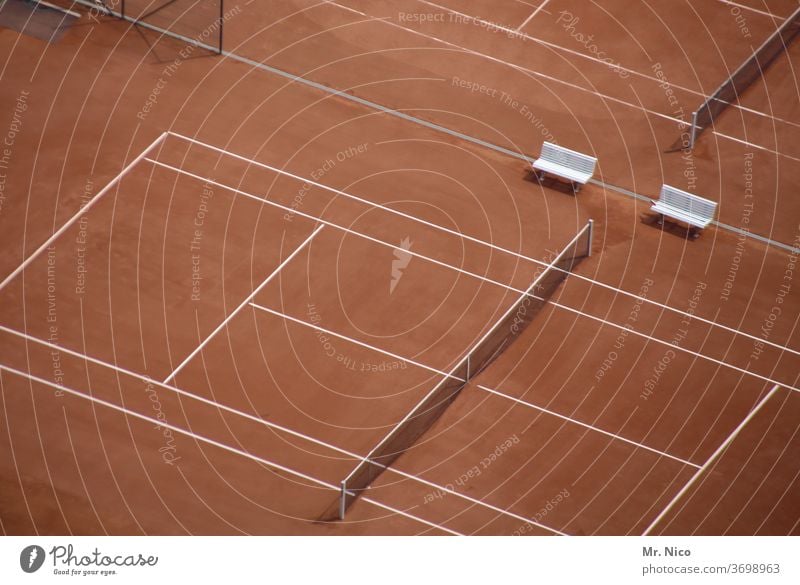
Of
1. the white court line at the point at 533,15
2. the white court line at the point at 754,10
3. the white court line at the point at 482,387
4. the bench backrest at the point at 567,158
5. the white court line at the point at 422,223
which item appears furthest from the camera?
the white court line at the point at 754,10

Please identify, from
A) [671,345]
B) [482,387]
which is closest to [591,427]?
[482,387]

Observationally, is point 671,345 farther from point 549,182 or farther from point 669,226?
point 549,182

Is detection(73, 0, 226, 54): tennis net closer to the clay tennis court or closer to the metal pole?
the metal pole

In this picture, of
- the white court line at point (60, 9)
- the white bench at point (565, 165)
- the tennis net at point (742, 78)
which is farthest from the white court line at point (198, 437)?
the tennis net at point (742, 78)

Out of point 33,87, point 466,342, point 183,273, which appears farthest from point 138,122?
point 466,342

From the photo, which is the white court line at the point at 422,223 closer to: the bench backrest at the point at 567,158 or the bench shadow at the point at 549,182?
the bench shadow at the point at 549,182

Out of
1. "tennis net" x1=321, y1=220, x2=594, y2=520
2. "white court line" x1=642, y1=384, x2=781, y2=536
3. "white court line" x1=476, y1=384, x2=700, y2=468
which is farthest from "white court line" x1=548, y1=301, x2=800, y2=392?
"white court line" x1=476, y1=384, x2=700, y2=468
